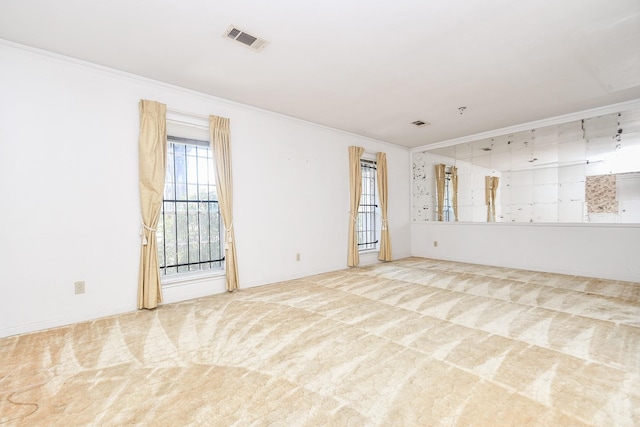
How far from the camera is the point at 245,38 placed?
2.54 meters

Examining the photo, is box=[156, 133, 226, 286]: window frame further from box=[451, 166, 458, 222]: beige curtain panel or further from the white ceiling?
box=[451, 166, 458, 222]: beige curtain panel

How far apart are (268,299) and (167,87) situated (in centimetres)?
289

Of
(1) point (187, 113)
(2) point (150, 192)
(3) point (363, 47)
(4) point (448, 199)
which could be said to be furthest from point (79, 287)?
(4) point (448, 199)

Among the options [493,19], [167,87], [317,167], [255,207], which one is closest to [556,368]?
[493,19]

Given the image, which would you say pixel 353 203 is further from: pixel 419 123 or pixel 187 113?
pixel 187 113

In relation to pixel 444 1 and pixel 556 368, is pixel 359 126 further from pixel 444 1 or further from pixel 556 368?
pixel 556 368

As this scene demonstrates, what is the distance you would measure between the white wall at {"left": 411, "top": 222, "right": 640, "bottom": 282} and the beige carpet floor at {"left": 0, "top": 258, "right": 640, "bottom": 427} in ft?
4.28

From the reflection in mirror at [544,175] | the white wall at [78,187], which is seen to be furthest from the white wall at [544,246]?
the white wall at [78,187]

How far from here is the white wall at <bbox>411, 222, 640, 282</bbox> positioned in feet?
14.2

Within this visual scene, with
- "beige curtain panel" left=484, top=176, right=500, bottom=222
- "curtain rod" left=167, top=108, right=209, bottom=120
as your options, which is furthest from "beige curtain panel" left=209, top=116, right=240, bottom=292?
"beige curtain panel" left=484, top=176, right=500, bottom=222

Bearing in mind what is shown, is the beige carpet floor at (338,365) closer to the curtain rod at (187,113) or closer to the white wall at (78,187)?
the white wall at (78,187)

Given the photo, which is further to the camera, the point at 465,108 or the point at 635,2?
the point at 465,108

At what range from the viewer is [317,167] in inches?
198

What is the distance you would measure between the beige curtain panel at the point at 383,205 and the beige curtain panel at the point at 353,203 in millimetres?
747
